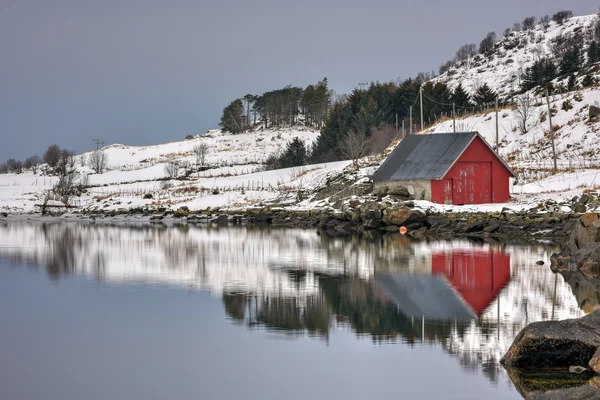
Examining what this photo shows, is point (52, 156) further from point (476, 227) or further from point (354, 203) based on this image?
point (476, 227)

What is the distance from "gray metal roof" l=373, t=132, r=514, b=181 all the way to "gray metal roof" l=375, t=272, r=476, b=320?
20795 mm

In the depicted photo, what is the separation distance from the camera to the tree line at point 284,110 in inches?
4673

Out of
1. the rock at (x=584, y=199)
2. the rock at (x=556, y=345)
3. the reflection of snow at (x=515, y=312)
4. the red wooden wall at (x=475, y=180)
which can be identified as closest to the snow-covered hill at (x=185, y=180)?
the red wooden wall at (x=475, y=180)

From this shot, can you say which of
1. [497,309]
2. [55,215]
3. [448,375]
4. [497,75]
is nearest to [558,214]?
[497,309]

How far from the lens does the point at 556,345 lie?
10.3 meters

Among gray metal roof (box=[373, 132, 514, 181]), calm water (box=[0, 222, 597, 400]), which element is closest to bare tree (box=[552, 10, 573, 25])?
gray metal roof (box=[373, 132, 514, 181])

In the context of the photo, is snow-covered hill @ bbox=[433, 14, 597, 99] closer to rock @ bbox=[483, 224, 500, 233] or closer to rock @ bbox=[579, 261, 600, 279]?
rock @ bbox=[483, 224, 500, 233]

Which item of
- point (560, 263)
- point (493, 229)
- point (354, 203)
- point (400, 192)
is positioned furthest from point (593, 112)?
point (560, 263)

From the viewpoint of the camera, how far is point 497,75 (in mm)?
113438

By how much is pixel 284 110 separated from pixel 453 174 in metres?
83.0

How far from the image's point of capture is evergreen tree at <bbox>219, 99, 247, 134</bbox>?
12231 centimetres

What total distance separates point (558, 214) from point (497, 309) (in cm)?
1859

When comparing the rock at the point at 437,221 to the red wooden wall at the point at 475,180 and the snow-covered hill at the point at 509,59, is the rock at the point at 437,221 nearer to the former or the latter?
the red wooden wall at the point at 475,180

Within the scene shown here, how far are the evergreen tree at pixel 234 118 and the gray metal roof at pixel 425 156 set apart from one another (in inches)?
3129
